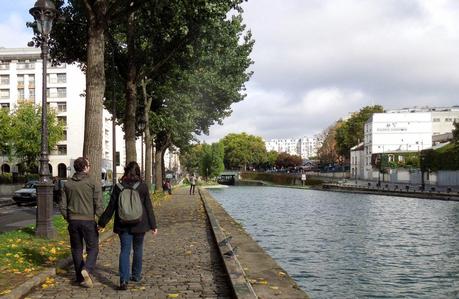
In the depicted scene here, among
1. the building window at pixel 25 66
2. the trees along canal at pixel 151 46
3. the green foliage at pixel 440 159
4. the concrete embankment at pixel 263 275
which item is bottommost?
the concrete embankment at pixel 263 275

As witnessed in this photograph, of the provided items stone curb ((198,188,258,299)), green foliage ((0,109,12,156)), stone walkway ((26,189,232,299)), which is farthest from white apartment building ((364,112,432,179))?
stone curb ((198,188,258,299))

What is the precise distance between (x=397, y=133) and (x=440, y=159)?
4101 centimetres

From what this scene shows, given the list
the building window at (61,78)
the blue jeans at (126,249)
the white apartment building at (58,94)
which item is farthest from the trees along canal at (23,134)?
the blue jeans at (126,249)

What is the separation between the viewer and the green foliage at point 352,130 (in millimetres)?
118938

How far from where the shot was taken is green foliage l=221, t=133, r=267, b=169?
6521 inches

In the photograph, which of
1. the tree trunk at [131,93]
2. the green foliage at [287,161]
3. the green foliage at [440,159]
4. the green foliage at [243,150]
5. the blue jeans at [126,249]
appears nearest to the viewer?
the blue jeans at [126,249]

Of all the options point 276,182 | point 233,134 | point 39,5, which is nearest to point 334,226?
point 39,5

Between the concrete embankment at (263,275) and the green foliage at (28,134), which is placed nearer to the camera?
the concrete embankment at (263,275)

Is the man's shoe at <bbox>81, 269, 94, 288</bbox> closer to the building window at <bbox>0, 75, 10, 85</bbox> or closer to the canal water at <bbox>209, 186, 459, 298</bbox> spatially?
the canal water at <bbox>209, 186, 459, 298</bbox>

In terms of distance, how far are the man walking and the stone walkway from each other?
1.24 ft

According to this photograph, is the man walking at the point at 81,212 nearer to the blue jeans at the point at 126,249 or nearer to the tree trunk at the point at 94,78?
the blue jeans at the point at 126,249

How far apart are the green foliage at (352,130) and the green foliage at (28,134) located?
2905 inches

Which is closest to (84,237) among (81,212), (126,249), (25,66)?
(81,212)

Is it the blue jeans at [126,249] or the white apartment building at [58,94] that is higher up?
the white apartment building at [58,94]
